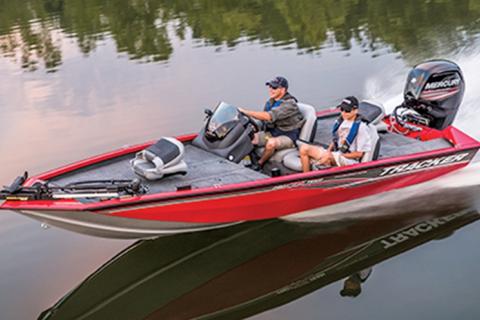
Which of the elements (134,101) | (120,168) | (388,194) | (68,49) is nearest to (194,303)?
(120,168)

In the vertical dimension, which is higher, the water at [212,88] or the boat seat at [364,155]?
the boat seat at [364,155]

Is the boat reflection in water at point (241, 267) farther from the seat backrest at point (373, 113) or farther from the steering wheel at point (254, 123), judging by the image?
the seat backrest at point (373, 113)

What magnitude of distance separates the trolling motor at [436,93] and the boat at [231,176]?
0.01 meters

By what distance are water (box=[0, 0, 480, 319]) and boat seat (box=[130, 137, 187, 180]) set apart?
1049 millimetres

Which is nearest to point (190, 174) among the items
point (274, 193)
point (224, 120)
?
point (224, 120)

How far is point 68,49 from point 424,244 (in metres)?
14.4

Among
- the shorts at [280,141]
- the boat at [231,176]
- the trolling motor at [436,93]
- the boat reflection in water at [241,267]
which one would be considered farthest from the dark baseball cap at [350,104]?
the trolling motor at [436,93]

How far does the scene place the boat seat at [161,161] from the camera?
7.50 meters

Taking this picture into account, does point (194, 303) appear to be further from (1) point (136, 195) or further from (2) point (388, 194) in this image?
(2) point (388, 194)

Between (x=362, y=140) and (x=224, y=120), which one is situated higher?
(x=224, y=120)

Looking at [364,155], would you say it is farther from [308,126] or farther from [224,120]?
[224,120]

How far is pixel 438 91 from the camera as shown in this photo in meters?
9.10

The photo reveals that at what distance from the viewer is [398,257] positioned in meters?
7.31

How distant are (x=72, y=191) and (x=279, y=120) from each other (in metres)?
2.84
